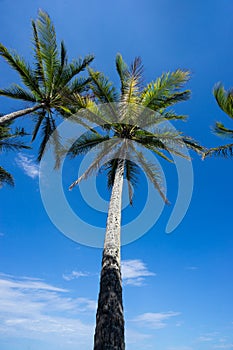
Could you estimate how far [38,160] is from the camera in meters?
14.6

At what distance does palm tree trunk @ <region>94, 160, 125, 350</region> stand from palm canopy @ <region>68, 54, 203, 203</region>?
352 cm

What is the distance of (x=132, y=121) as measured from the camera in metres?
10.8

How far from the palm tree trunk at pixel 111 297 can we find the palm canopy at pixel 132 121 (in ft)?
11.6

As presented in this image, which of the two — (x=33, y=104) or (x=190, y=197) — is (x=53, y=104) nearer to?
(x=33, y=104)

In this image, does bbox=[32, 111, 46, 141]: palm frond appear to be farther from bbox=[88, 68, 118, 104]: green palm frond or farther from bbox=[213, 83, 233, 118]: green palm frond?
bbox=[213, 83, 233, 118]: green palm frond

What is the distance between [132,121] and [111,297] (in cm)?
Result: 666

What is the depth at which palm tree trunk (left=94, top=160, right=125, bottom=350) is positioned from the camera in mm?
5738

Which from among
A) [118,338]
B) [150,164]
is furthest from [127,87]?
[118,338]

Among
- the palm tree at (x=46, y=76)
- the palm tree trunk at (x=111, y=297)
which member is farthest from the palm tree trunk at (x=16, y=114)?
the palm tree trunk at (x=111, y=297)

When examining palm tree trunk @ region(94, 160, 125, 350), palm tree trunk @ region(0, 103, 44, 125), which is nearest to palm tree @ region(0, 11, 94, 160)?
palm tree trunk @ region(0, 103, 44, 125)

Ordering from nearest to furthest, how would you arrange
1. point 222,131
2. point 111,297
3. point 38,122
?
point 111,297, point 222,131, point 38,122

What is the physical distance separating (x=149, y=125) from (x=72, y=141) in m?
3.33

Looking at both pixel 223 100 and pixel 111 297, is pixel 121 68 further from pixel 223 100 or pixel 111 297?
pixel 111 297

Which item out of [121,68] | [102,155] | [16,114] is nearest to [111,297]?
[102,155]
